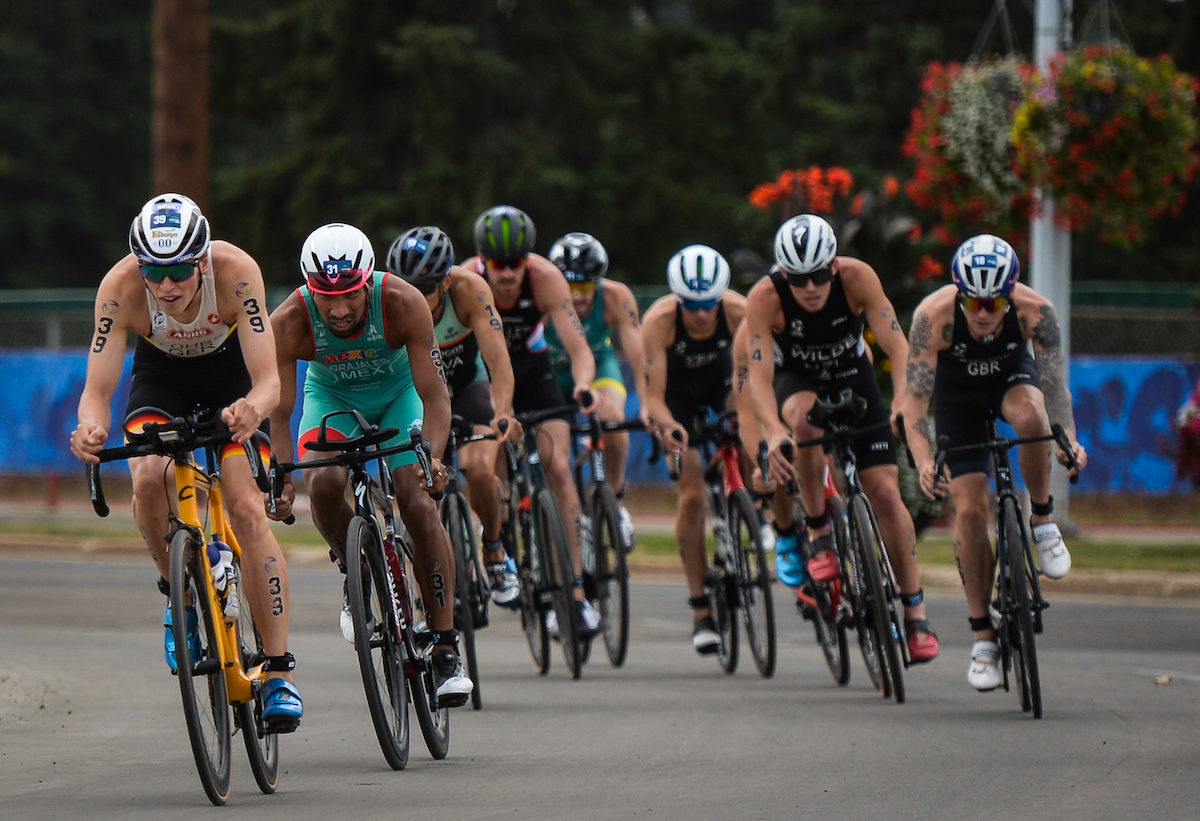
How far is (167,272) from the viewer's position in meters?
7.20

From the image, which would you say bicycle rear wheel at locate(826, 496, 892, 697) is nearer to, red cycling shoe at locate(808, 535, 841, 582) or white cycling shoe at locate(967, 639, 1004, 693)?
red cycling shoe at locate(808, 535, 841, 582)

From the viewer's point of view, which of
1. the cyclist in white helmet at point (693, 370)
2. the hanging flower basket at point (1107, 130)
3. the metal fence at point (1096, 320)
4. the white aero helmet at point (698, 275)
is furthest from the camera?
the metal fence at point (1096, 320)

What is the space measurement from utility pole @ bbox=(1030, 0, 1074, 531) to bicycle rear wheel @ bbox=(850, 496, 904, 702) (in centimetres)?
800

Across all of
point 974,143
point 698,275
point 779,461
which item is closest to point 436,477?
point 779,461

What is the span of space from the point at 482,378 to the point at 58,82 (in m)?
30.4

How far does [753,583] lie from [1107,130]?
776 centimetres

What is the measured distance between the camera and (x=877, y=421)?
1019 cm

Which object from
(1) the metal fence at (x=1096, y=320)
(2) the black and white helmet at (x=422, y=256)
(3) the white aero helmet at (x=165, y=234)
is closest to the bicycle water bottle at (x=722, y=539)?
(2) the black and white helmet at (x=422, y=256)

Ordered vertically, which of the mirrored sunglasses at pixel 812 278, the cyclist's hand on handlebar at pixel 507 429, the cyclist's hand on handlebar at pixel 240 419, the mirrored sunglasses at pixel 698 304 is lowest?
the cyclist's hand on handlebar at pixel 507 429

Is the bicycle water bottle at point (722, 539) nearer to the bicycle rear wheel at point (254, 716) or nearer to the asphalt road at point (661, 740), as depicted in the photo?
the asphalt road at point (661, 740)

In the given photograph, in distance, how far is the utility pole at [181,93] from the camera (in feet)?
70.8

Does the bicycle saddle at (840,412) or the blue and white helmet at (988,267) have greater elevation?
the blue and white helmet at (988,267)

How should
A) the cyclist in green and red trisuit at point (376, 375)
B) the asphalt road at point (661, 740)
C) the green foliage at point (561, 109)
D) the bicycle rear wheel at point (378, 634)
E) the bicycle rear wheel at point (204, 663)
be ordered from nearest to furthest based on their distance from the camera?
the bicycle rear wheel at point (204, 663) → the asphalt road at point (661, 740) → the bicycle rear wheel at point (378, 634) → the cyclist in green and red trisuit at point (376, 375) → the green foliage at point (561, 109)

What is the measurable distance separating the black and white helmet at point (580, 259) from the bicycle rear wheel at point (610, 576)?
60.3 inches
